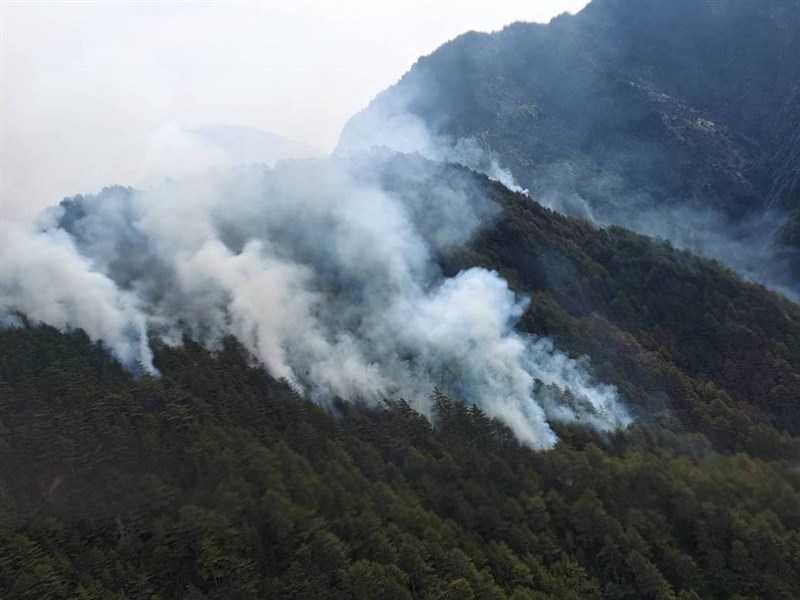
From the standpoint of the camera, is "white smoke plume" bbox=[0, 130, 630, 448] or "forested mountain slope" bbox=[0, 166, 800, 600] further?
"white smoke plume" bbox=[0, 130, 630, 448]

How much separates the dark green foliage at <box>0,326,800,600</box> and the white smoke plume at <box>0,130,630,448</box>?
613cm

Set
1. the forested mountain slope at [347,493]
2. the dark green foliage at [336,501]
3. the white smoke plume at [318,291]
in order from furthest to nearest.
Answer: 1. the white smoke plume at [318,291]
2. the forested mountain slope at [347,493]
3. the dark green foliage at [336,501]

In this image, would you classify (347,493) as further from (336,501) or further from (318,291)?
(318,291)

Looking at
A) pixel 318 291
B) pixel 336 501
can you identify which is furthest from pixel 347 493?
pixel 318 291

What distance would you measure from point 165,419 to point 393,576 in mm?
28134

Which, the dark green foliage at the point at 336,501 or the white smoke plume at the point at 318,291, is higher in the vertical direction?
the white smoke plume at the point at 318,291

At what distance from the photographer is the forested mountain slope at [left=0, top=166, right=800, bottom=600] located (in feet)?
180

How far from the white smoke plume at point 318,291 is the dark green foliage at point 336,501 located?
6127mm

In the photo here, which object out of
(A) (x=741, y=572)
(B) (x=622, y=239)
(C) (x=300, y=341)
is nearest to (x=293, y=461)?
(C) (x=300, y=341)

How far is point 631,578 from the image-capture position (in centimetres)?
5994

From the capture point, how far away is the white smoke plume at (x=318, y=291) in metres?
83.0

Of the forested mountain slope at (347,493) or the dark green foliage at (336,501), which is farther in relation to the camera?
the forested mountain slope at (347,493)

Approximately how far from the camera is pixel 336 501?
60.5 metres

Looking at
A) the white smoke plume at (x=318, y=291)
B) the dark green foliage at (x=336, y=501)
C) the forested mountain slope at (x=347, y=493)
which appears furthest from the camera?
the white smoke plume at (x=318, y=291)
